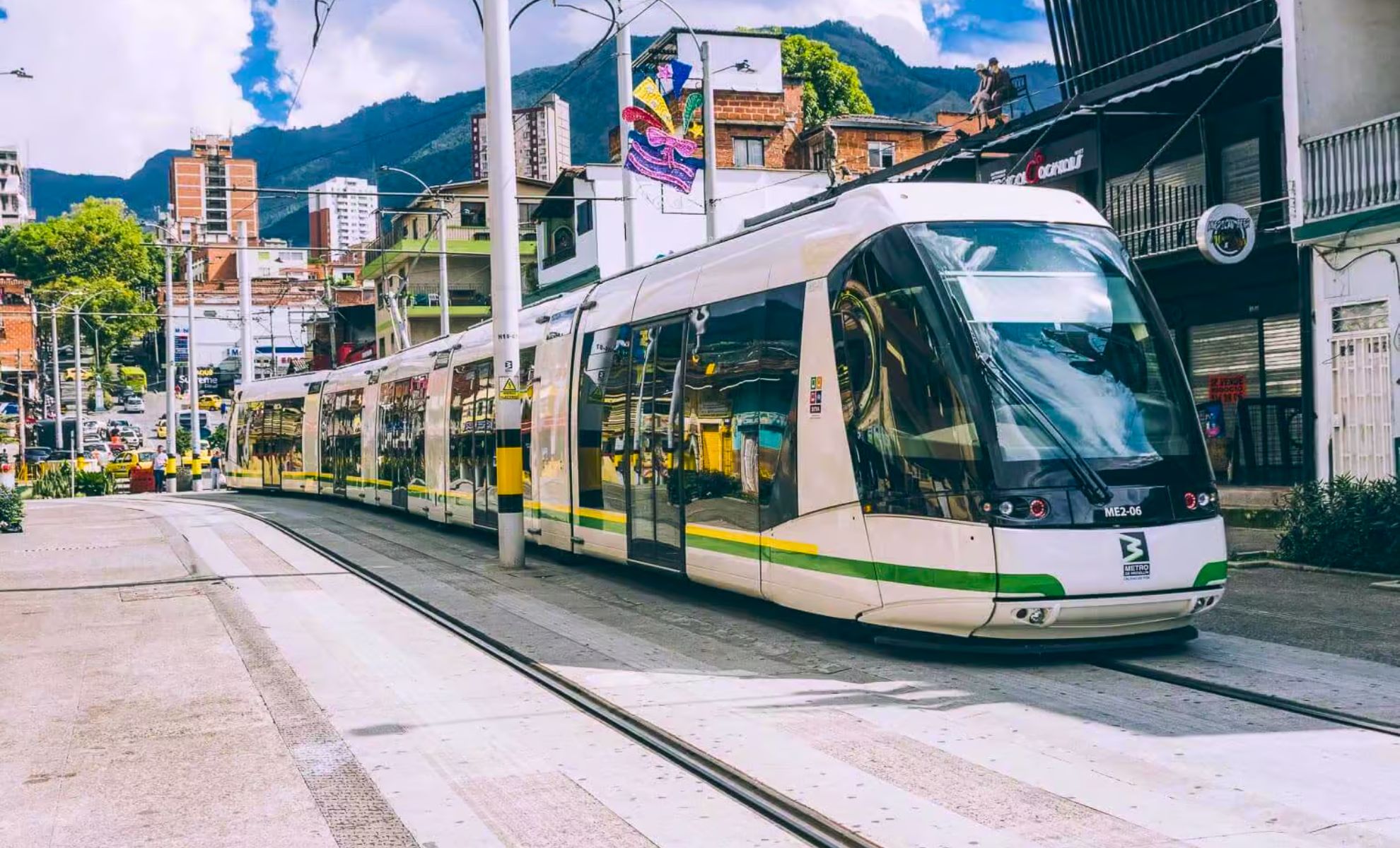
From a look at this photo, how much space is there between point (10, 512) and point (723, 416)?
17.7 metres

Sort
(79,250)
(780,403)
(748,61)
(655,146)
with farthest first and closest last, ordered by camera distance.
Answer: (79,250) < (748,61) < (655,146) < (780,403)

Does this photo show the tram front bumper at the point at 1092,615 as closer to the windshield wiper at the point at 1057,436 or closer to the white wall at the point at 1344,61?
the windshield wiper at the point at 1057,436

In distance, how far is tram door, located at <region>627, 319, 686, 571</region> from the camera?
13234 mm

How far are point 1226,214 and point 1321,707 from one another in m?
11.4

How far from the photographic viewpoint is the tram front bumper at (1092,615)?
902 centimetres

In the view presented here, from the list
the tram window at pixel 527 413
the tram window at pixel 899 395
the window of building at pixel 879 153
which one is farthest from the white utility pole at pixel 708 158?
the window of building at pixel 879 153

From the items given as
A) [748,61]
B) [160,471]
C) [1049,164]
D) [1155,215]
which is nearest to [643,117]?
[1049,164]

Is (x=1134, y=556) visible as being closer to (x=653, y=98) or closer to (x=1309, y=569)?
(x=1309, y=569)

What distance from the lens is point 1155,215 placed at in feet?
77.0

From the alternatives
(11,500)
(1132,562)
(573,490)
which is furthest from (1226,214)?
(11,500)

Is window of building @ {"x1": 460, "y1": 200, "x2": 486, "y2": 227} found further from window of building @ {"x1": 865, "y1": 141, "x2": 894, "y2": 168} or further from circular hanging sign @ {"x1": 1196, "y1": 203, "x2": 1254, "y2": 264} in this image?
circular hanging sign @ {"x1": 1196, "y1": 203, "x2": 1254, "y2": 264}

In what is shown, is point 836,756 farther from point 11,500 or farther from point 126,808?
point 11,500

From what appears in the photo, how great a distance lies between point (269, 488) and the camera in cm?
4006

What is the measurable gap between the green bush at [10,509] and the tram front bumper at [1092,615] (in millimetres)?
20874
